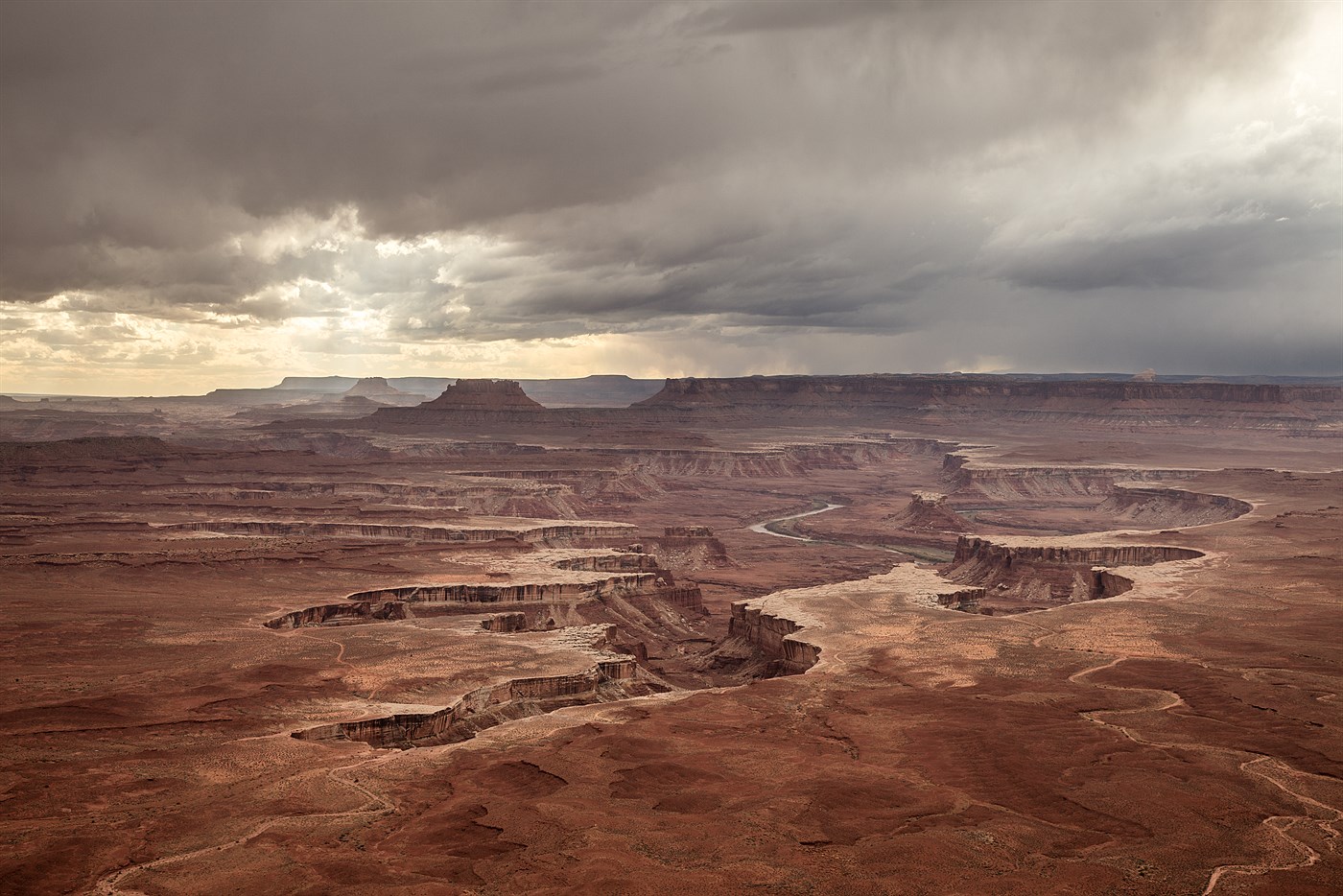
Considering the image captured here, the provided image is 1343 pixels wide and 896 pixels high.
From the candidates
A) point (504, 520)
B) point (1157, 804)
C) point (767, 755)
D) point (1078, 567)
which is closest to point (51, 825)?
point (767, 755)

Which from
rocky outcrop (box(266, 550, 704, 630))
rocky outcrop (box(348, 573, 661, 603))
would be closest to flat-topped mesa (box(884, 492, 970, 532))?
rocky outcrop (box(266, 550, 704, 630))

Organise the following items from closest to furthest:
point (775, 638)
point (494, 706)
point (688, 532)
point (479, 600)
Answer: point (494, 706) < point (775, 638) < point (479, 600) < point (688, 532)

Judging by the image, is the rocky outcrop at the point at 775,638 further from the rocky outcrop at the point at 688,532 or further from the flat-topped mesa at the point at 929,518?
the flat-topped mesa at the point at 929,518

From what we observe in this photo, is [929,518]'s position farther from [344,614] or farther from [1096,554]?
[344,614]

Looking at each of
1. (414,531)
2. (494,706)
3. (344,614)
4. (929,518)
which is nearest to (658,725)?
(494,706)

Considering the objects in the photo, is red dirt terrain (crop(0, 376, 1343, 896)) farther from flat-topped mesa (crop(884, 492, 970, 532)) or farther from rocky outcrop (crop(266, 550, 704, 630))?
flat-topped mesa (crop(884, 492, 970, 532))

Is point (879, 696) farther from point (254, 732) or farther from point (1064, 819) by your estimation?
point (254, 732)
